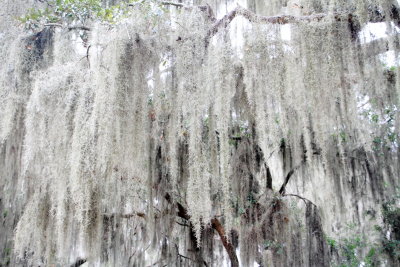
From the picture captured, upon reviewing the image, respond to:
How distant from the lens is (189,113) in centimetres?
351

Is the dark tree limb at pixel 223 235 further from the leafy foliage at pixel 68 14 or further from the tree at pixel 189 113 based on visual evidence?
the leafy foliage at pixel 68 14

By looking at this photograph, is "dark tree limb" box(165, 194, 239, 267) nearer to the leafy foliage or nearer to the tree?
the tree

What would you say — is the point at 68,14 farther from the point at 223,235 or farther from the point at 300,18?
the point at 223,235

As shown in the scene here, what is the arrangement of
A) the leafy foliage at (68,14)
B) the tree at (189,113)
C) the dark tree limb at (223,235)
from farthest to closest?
1. the dark tree limb at (223,235)
2. the leafy foliage at (68,14)
3. the tree at (189,113)

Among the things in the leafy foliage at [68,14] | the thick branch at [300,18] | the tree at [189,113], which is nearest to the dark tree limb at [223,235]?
the tree at [189,113]

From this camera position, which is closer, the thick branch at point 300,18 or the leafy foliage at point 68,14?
the thick branch at point 300,18

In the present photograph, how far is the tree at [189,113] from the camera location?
3.39 m

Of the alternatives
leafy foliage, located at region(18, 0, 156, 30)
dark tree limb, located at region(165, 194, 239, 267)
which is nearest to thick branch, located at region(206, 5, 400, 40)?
leafy foliage, located at region(18, 0, 156, 30)

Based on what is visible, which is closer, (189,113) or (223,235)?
(189,113)

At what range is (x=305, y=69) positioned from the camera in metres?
3.48

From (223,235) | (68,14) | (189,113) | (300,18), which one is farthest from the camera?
(223,235)

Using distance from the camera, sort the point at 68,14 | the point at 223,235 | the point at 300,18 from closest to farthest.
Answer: the point at 300,18, the point at 68,14, the point at 223,235

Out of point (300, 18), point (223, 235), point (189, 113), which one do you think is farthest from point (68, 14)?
point (223, 235)

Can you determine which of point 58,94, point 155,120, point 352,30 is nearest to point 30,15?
point 58,94
